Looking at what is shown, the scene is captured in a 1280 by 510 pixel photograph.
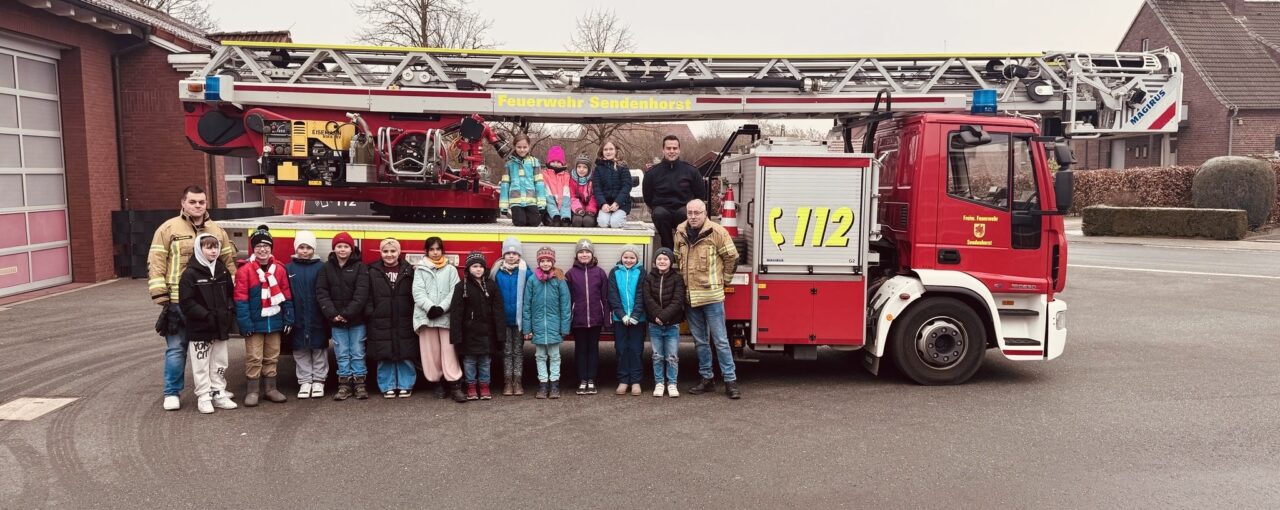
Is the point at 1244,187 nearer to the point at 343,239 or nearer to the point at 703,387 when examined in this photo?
the point at 703,387

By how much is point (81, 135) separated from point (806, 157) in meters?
13.6

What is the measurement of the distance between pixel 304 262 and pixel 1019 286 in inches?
248

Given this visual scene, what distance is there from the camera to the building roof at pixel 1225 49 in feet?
113

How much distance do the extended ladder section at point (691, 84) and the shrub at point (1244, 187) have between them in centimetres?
2146

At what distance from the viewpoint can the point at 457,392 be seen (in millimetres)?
7344

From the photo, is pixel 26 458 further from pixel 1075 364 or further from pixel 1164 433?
pixel 1075 364

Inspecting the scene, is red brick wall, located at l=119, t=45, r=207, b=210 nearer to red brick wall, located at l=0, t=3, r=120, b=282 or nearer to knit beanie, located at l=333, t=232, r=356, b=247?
red brick wall, located at l=0, t=3, r=120, b=282

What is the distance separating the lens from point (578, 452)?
19.5 ft

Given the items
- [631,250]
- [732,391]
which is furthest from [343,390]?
[732,391]

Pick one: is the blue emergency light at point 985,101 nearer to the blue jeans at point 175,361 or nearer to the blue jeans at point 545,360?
the blue jeans at point 545,360

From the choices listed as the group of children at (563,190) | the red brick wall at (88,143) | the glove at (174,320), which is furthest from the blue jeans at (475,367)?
the red brick wall at (88,143)

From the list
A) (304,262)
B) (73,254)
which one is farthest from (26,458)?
(73,254)

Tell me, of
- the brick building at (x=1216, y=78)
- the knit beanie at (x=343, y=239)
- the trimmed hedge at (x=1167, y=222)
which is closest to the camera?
the knit beanie at (x=343, y=239)

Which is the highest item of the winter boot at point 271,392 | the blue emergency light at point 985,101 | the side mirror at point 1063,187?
the blue emergency light at point 985,101
